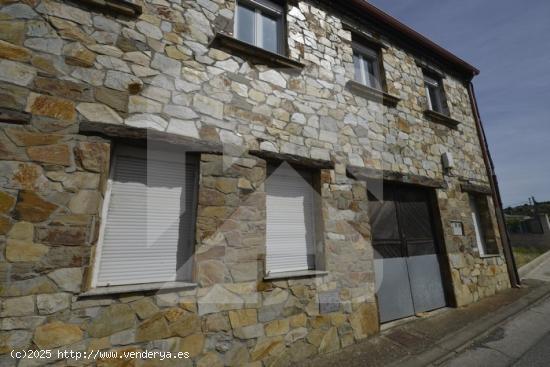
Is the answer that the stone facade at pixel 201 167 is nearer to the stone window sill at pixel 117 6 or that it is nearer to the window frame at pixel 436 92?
the stone window sill at pixel 117 6

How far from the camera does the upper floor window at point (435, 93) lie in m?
6.07

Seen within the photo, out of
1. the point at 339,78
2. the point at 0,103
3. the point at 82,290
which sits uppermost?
the point at 339,78

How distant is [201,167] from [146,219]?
81 centimetres

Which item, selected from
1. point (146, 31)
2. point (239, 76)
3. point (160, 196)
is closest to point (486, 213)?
point (239, 76)

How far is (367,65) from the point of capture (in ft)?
16.5

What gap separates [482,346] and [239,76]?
4820 millimetres

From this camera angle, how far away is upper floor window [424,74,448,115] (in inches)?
239

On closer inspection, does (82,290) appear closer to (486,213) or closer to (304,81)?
(304,81)

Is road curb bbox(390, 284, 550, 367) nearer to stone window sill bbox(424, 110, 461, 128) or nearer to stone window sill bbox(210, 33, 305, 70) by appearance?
stone window sill bbox(424, 110, 461, 128)

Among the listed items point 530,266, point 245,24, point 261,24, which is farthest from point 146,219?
point 530,266

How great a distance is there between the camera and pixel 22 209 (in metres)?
2.06

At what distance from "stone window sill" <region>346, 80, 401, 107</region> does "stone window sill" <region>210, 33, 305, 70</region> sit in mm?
1109

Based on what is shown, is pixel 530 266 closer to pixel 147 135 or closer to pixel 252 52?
pixel 252 52

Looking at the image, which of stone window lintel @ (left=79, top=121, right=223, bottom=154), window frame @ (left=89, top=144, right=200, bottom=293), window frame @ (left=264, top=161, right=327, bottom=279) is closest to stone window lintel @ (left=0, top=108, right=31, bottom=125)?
stone window lintel @ (left=79, top=121, right=223, bottom=154)
